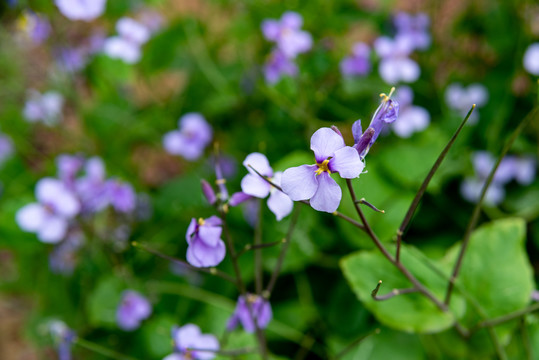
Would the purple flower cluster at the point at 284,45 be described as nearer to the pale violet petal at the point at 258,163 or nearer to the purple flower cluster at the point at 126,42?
the purple flower cluster at the point at 126,42

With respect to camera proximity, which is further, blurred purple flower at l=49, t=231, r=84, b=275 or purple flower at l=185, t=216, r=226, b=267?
blurred purple flower at l=49, t=231, r=84, b=275

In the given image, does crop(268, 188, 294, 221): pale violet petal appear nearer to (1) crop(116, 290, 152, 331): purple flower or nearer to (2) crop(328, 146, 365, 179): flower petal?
(2) crop(328, 146, 365, 179): flower petal


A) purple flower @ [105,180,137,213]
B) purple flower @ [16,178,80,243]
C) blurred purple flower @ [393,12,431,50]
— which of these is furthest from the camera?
blurred purple flower @ [393,12,431,50]

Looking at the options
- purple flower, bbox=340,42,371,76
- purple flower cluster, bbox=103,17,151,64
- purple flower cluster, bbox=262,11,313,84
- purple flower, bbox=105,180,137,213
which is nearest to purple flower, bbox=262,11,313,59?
purple flower cluster, bbox=262,11,313,84

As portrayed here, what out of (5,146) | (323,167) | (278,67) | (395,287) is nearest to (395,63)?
(278,67)

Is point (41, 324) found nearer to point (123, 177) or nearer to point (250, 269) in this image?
point (123, 177)

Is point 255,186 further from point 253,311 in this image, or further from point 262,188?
point 253,311

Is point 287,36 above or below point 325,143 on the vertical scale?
below
